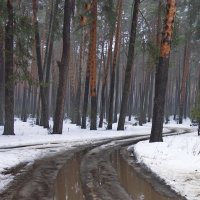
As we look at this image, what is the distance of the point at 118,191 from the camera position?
770 centimetres

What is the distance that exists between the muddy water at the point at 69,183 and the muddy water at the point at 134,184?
1001 millimetres

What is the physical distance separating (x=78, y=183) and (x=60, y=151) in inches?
228

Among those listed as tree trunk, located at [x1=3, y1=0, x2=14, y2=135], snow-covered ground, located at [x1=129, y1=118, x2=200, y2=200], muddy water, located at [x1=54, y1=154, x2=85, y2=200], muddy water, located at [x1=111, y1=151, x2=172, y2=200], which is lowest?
muddy water, located at [x1=111, y1=151, x2=172, y2=200]

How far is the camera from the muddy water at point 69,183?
23.4 ft

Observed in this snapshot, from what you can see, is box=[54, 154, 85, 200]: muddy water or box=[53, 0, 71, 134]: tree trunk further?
box=[53, 0, 71, 134]: tree trunk

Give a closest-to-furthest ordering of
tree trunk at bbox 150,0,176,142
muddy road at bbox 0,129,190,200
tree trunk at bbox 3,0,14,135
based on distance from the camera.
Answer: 1. muddy road at bbox 0,129,190,200
2. tree trunk at bbox 150,0,176,142
3. tree trunk at bbox 3,0,14,135

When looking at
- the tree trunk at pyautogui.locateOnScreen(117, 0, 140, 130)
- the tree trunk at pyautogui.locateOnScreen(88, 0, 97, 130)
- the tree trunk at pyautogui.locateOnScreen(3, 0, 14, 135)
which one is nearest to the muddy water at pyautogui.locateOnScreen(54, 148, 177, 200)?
the tree trunk at pyautogui.locateOnScreen(3, 0, 14, 135)

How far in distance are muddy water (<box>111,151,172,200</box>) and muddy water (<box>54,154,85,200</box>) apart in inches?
39.4

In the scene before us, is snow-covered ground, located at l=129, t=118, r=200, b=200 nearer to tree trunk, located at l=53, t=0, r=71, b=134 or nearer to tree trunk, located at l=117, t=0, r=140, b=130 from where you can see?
tree trunk, located at l=53, t=0, r=71, b=134

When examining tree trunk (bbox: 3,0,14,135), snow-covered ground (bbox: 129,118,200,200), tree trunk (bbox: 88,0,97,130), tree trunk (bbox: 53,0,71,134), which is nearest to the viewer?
snow-covered ground (bbox: 129,118,200,200)

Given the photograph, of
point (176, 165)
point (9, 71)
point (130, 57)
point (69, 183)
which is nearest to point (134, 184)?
point (69, 183)

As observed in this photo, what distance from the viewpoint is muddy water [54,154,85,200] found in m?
7.12

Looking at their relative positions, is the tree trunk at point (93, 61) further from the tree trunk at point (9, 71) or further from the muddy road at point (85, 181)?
the muddy road at point (85, 181)

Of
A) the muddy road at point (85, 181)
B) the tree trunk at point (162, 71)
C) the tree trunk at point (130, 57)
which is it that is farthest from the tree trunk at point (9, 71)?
the tree trunk at point (130, 57)
